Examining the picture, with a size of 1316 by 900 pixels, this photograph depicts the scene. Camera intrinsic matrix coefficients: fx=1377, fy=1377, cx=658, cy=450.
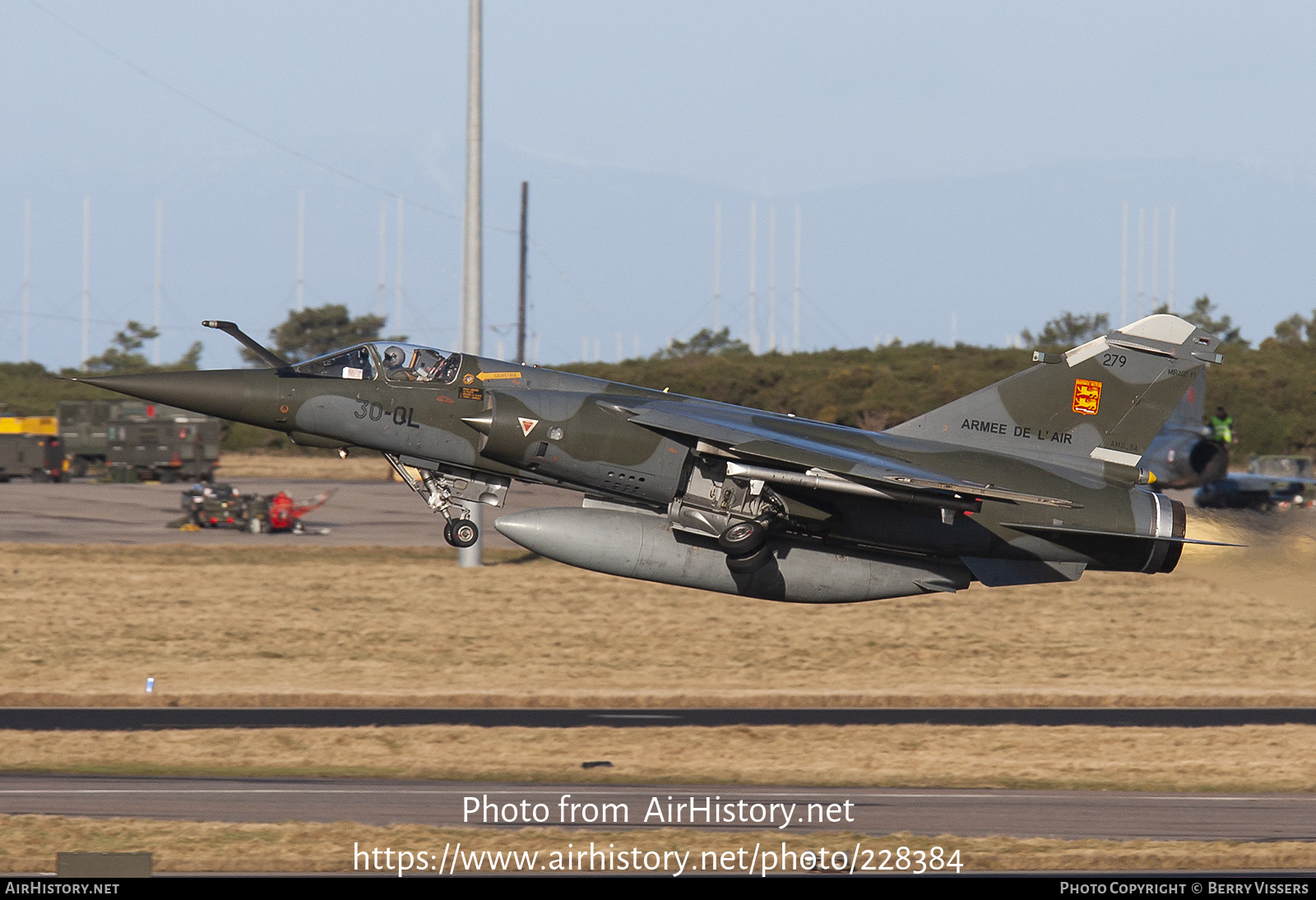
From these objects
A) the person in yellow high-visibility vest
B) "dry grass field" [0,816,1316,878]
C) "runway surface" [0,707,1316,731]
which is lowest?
"runway surface" [0,707,1316,731]

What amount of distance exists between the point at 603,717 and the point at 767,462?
13.5m

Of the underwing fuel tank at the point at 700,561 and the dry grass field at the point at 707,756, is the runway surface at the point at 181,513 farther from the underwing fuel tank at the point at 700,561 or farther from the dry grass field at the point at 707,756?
the underwing fuel tank at the point at 700,561

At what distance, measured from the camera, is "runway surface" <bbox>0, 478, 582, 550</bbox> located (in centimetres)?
4891

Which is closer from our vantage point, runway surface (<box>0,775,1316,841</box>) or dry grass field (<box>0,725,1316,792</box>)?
runway surface (<box>0,775,1316,841</box>)

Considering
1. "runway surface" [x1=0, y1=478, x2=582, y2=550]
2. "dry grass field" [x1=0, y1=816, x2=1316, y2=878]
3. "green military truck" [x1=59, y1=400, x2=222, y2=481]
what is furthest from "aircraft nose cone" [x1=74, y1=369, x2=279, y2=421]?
"green military truck" [x1=59, y1=400, x2=222, y2=481]

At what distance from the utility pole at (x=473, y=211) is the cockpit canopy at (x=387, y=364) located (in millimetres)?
17192

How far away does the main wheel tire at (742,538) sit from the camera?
1998cm

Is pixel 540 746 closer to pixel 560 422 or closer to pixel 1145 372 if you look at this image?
pixel 560 422

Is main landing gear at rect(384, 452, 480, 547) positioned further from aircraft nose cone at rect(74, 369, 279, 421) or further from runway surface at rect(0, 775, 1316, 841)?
runway surface at rect(0, 775, 1316, 841)

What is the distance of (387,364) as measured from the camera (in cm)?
2027

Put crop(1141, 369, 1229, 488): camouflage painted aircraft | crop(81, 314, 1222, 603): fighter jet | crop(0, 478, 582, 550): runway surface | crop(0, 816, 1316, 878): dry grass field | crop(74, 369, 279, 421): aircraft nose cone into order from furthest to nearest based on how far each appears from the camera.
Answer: crop(0, 478, 582, 550): runway surface
crop(1141, 369, 1229, 488): camouflage painted aircraft
crop(81, 314, 1222, 603): fighter jet
crop(0, 816, 1316, 878): dry grass field
crop(74, 369, 279, 421): aircraft nose cone

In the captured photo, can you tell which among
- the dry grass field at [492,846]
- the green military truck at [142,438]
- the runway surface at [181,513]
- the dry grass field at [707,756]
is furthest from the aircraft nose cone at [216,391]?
the green military truck at [142,438]

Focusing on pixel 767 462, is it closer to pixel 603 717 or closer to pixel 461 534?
pixel 461 534

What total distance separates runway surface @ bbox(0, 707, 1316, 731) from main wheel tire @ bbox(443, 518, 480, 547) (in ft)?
38.6
